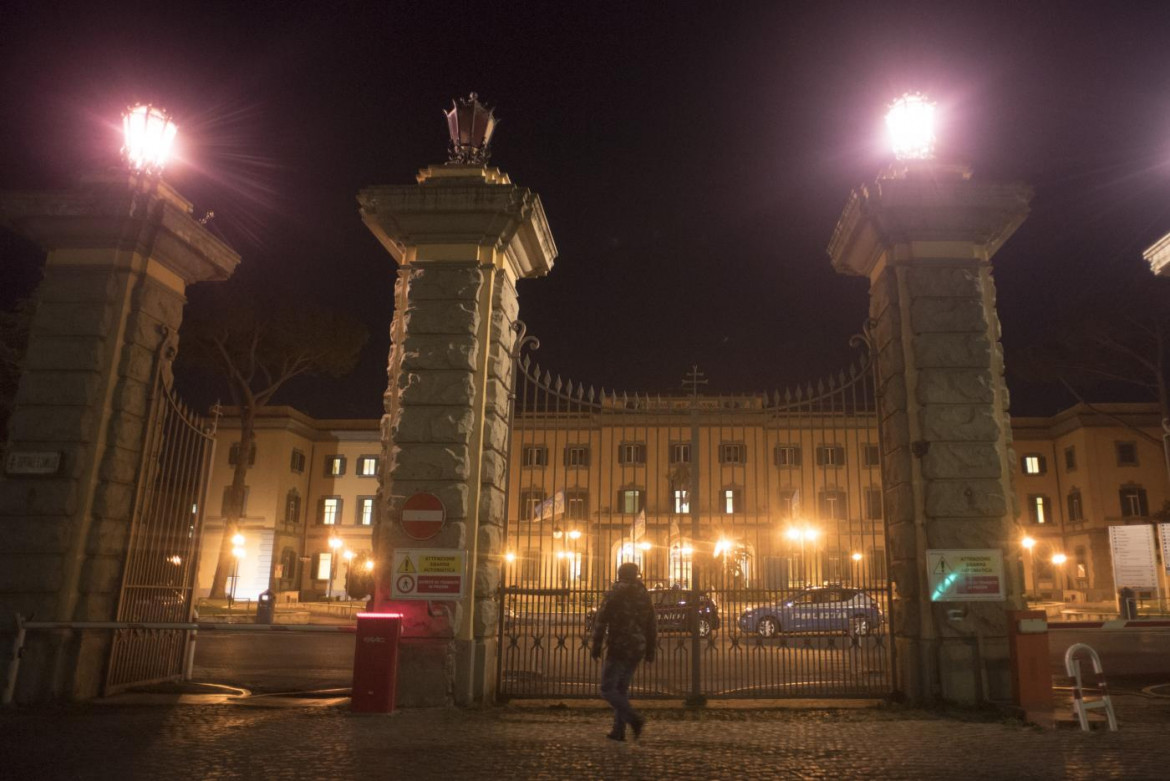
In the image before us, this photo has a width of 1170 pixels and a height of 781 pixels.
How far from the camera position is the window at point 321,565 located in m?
46.5

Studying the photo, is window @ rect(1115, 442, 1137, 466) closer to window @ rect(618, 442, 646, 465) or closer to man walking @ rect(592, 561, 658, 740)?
window @ rect(618, 442, 646, 465)

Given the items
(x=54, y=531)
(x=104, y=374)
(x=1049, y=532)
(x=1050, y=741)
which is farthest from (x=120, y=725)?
(x=1049, y=532)

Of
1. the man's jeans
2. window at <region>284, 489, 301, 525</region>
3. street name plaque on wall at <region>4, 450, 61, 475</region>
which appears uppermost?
window at <region>284, 489, 301, 525</region>

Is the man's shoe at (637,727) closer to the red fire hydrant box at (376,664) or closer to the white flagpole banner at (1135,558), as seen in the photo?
the red fire hydrant box at (376,664)

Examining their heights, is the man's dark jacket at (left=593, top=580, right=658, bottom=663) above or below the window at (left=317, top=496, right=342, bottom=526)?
below

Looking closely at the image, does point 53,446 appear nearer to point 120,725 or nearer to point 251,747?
point 120,725

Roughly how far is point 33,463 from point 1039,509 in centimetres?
4839

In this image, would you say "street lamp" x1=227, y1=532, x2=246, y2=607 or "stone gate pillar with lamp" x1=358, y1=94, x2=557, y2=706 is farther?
"street lamp" x1=227, y1=532, x2=246, y2=607

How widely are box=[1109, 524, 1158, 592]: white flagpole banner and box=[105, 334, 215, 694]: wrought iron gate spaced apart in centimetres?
2332

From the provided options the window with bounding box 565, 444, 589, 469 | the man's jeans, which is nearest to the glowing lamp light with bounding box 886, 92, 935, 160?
the window with bounding box 565, 444, 589, 469

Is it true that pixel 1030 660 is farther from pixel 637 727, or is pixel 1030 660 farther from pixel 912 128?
pixel 912 128

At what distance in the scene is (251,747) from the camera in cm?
654

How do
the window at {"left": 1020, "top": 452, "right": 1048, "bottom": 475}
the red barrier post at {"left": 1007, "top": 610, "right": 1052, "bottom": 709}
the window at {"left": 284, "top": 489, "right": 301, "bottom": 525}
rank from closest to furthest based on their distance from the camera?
the red barrier post at {"left": 1007, "top": 610, "right": 1052, "bottom": 709} < the window at {"left": 284, "top": 489, "right": 301, "bottom": 525} < the window at {"left": 1020, "top": 452, "right": 1048, "bottom": 475}

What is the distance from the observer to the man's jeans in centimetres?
695
